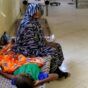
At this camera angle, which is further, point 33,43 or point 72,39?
point 72,39

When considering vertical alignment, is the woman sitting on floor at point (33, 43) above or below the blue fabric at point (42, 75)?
above

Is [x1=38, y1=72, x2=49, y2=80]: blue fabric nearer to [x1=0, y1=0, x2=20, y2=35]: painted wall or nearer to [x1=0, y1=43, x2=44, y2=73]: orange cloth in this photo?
[x1=0, y1=43, x2=44, y2=73]: orange cloth

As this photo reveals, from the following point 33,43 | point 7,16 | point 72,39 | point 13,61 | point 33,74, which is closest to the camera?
point 33,74

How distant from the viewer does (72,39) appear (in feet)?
16.4

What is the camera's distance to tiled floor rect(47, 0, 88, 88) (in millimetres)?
3295

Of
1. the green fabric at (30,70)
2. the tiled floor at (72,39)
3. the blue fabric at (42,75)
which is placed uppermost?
the green fabric at (30,70)

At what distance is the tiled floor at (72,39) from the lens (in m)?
3.29

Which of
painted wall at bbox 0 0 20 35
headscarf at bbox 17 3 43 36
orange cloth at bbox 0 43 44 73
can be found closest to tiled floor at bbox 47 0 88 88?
orange cloth at bbox 0 43 44 73

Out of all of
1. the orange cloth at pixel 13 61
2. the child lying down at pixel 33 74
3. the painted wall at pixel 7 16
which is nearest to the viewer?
the child lying down at pixel 33 74

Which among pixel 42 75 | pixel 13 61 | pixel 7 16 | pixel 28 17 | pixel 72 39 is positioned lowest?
pixel 72 39

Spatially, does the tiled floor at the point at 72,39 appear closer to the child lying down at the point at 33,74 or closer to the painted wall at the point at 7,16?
the child lying down at the point at 33,74

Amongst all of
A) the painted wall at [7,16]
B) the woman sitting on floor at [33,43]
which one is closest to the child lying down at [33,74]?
the woman sitting on floor at [33,43]

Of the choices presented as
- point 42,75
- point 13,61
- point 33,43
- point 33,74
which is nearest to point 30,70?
point 33,74

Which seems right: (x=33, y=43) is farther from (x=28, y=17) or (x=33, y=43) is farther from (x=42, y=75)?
(x=42, y=75)
